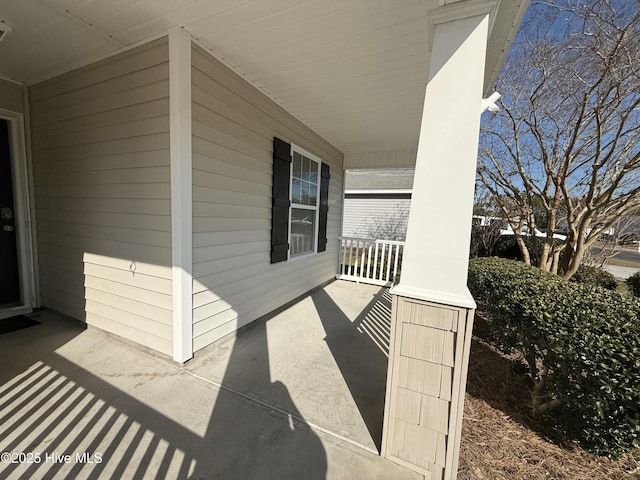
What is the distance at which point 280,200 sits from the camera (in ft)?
10.9

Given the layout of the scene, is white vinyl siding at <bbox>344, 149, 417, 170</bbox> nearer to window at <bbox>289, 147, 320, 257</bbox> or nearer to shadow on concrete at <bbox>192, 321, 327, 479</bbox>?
window at <bbox>289, 147, 320, 257</bbox>

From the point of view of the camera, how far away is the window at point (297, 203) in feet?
10.7

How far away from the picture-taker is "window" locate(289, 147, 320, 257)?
3.77 m

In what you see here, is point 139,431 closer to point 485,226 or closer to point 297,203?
point 297,203

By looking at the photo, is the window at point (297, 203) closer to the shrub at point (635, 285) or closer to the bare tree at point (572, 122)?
the bare tree at point (572, 122)

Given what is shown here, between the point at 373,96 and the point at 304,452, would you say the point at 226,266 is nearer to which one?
the point at 304,452

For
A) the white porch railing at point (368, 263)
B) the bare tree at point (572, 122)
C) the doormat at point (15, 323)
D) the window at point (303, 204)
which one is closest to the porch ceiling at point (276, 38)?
the window at point (303, 204)

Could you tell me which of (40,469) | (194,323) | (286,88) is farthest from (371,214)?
(40,469)

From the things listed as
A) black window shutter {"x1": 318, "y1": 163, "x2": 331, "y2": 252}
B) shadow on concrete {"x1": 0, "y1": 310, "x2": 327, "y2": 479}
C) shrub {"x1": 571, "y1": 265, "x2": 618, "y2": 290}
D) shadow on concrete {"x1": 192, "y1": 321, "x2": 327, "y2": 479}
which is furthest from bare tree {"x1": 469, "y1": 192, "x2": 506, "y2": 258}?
shadow on concrete {"x1": 0, "y1": 310, "x2": 327, "y2": 479}

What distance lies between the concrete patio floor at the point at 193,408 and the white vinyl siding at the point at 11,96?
233cm

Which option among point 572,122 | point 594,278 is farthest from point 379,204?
point 572,122

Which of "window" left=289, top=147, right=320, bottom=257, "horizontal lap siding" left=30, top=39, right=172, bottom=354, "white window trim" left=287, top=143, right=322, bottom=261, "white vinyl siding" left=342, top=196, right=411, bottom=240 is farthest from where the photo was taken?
"white vinyl siding" left=342, top=196, right=411, bottom=240

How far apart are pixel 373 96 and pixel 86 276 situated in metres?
3.56

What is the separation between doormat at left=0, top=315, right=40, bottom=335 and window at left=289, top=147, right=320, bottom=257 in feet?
9.58
